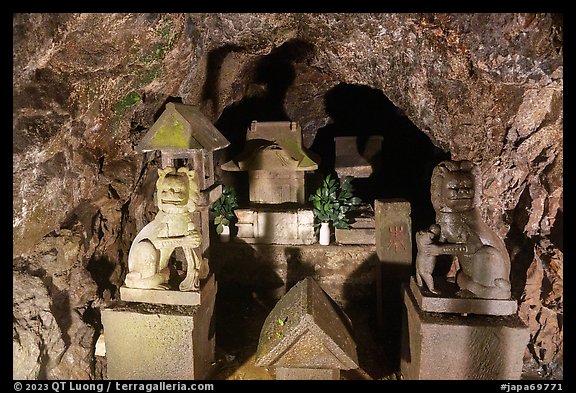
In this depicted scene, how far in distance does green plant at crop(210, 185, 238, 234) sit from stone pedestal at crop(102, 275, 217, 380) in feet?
8.41

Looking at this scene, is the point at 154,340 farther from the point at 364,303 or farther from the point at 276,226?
the point at 364,303

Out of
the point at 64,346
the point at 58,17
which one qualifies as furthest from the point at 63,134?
the point at 64,346

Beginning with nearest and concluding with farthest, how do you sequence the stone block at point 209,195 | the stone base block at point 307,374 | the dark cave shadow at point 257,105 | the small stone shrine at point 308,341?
the small stone shrine at point 308,341 < the stone base block at point 307,374 < the stone block at point 209,195 < the dark cave shadow at point 257,105

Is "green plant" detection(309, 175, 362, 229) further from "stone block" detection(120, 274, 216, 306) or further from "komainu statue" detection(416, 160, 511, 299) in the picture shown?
"stone block" detection(120, 274, 216, 306)

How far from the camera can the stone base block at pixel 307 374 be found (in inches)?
156

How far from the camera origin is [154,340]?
443 cm

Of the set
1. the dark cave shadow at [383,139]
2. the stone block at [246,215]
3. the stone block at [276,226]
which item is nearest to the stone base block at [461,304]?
the stone block at [276,226]

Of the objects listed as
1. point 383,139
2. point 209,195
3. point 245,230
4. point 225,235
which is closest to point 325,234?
point 245,230

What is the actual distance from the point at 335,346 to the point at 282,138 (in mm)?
5324

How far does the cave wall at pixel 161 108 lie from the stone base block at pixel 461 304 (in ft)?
7.69

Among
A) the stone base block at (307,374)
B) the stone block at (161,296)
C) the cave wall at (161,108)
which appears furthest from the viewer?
the cave wall at (161,108)

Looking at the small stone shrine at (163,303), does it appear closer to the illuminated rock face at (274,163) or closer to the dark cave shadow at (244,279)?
the dark cave shadow at (244,279)

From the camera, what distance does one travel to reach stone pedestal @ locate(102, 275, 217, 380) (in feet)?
14.3

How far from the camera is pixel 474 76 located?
19.6ft
